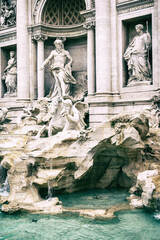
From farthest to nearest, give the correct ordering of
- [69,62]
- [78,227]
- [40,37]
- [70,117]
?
[40,37] < [69,62] < [70,117] < [78,227]

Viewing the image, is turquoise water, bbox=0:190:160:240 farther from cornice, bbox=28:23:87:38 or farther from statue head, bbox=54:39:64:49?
cornice, bbox=28:23:87:38

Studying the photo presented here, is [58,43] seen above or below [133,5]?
Answer: below

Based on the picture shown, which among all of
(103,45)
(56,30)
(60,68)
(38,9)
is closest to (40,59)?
(60,68)

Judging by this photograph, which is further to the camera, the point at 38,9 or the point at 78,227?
the point at 38,9

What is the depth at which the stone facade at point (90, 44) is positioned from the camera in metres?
14.4

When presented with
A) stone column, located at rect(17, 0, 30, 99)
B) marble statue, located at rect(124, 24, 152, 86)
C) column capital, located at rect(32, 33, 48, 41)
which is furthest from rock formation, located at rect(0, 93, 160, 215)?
column capital, located at rect(32, 33, 48, 41)

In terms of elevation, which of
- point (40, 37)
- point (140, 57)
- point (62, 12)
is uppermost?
point (62, 12)

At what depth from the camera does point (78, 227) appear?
26.5ft

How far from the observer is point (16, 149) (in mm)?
11867

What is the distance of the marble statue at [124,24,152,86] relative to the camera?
47.2ft

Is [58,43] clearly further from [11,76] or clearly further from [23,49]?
[11,76]

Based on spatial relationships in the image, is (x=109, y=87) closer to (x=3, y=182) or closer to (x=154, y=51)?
(x=154, y=51)

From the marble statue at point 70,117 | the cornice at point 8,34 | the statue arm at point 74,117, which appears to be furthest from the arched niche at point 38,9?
the statue arm at point 74,117

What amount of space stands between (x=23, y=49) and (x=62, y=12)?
294 cm
